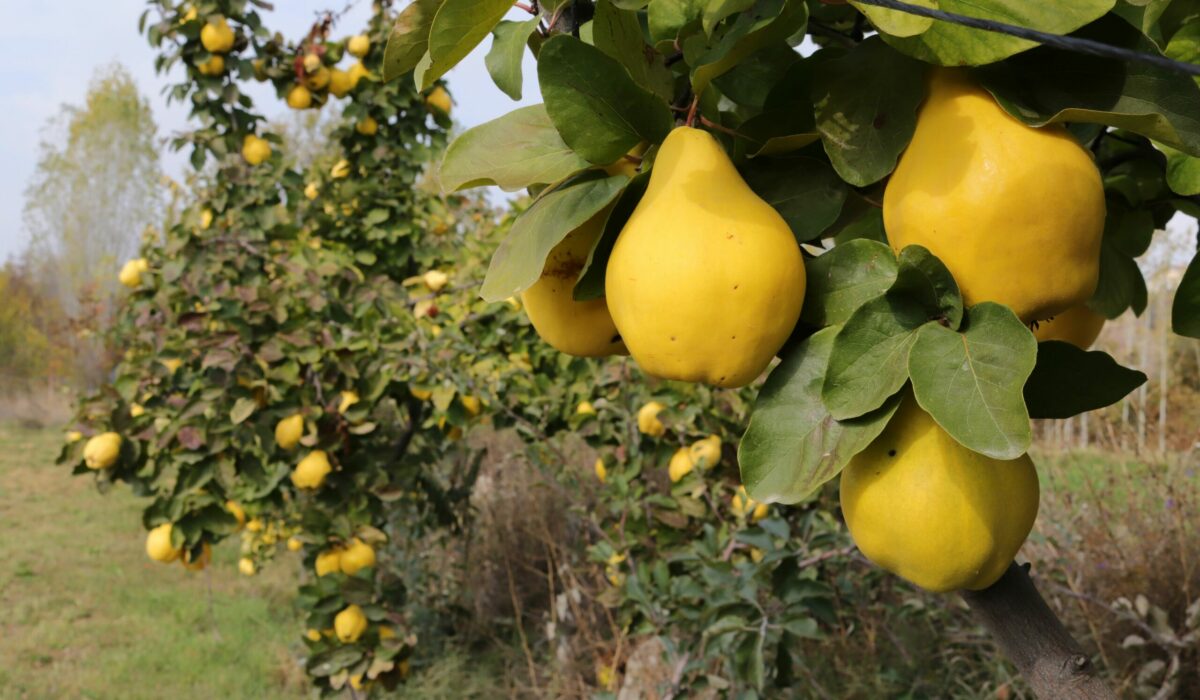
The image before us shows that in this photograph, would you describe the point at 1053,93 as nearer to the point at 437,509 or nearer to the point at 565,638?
the point at 565,638

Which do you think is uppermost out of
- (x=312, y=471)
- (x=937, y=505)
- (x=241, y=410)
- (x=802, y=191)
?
(x=802, y=191)

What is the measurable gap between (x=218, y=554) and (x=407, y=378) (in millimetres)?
3515

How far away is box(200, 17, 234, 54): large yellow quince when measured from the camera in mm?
2639

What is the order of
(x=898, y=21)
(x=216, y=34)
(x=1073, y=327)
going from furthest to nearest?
(x=216, y=34), (x=1073, y=327), (x=898, y=21)

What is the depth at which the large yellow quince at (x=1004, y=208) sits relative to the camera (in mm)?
392

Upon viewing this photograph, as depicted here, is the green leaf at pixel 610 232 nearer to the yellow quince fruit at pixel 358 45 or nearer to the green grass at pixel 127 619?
the yellow quince fruit at pixel 358 45

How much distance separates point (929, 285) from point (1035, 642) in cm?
22

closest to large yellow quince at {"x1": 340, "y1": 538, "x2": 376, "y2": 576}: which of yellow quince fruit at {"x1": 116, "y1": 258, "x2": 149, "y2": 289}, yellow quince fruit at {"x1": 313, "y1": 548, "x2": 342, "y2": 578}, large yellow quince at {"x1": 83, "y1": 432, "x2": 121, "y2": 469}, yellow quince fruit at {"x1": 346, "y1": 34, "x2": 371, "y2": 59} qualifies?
yellow quince fruit at {"x1": 313, "y1": 548, "x2": 342, "y2": 578}

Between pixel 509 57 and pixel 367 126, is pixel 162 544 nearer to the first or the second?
pixel 367 126

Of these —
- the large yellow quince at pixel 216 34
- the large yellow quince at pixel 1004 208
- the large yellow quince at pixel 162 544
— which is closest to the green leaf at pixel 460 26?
the large yellow quince at pixel 1004 208

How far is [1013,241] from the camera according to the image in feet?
1.29

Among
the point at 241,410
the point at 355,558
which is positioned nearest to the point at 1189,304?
the point at 241,410

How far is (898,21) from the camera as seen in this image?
0.38 metres

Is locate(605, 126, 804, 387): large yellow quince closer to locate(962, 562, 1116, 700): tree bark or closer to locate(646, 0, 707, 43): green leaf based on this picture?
locate(646, 0, 707, 43): green leaf
